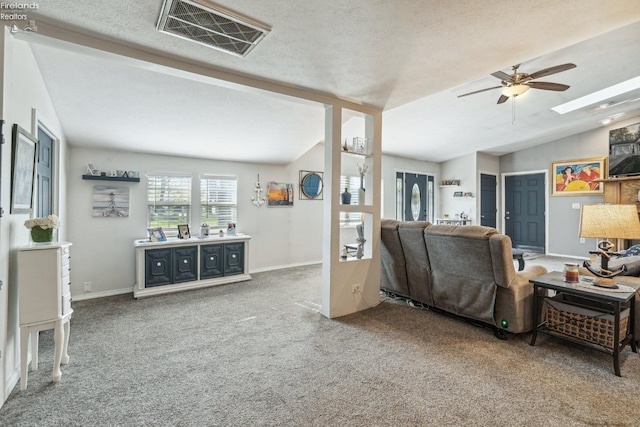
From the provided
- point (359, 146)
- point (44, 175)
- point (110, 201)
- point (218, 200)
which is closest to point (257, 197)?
point (218, 200)

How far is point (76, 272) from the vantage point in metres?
3.94

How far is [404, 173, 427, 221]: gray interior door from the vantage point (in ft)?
25.2

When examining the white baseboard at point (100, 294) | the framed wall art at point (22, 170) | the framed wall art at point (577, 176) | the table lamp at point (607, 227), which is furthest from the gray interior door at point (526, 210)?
the framed wall art at point (22, 170)

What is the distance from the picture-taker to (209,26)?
1.97 m

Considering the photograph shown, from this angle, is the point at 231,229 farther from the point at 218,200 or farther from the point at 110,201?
the point at 110,201

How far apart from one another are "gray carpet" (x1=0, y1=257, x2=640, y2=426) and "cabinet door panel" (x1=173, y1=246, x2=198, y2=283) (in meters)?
1.00

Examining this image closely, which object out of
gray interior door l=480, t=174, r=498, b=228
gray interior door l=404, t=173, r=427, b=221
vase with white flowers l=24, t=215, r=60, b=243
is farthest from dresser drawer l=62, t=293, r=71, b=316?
gray interior door l=480, t=174, r=498, b=228

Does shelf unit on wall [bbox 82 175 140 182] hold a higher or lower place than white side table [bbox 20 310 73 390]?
higher

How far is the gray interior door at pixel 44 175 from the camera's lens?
9.14ft

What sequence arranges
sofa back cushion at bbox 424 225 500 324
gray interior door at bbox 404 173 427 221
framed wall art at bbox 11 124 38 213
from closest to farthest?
framed wall art at bbox 11 124 38 213 → sofa back cushion at bbox 424 225 500 324 → gray interior door at bbox 404 173 427 221

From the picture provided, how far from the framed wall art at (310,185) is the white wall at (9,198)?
4.12 meters

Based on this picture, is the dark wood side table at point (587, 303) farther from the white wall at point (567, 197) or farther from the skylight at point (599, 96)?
the white wall at point (567, 197)

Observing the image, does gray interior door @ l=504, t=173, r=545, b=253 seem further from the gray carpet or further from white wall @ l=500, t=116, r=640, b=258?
the gray carpet

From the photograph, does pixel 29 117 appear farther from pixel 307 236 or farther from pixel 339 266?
pixel 307 236
